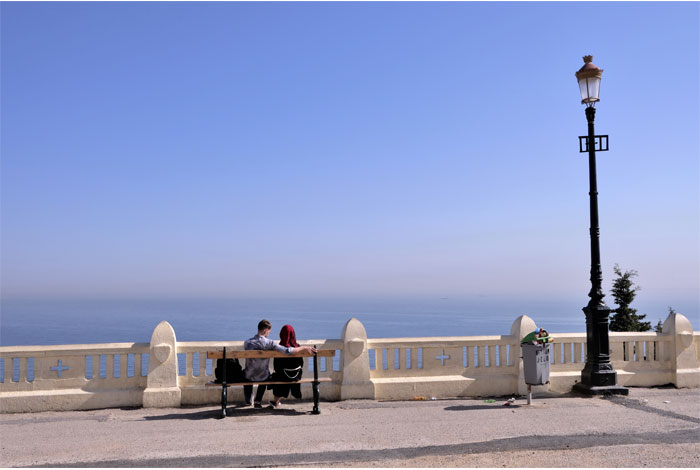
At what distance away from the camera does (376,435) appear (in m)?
7.59

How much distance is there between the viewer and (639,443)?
7.15 m

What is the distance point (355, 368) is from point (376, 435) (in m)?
2.58

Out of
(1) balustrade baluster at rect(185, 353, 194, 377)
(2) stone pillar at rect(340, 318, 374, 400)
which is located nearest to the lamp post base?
(2) stone pillar at rect(340, 318, 374, 400)

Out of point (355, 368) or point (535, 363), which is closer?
point (535, 363)

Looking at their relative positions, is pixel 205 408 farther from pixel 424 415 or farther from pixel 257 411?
pixel 424 415

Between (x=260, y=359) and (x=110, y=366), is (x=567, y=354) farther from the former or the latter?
(x=110, y=366)

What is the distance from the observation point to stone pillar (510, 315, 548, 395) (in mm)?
10594

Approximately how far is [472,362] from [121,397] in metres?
6.01

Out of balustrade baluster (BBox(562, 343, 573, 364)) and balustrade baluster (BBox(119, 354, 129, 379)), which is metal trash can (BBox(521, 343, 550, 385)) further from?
balustrade baluster (BBox(119, 354, 129, 379))

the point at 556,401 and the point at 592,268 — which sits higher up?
the point at 592,268

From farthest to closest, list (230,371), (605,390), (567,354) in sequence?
1. (567,354)
2. (605,390)
3. (230,371)

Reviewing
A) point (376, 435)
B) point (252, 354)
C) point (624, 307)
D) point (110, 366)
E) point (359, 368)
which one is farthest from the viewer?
point (624, 307)

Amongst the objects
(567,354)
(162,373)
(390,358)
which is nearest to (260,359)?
(162,373)

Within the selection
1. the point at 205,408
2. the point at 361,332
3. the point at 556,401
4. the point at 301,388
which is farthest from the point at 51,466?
the point at 556,401
